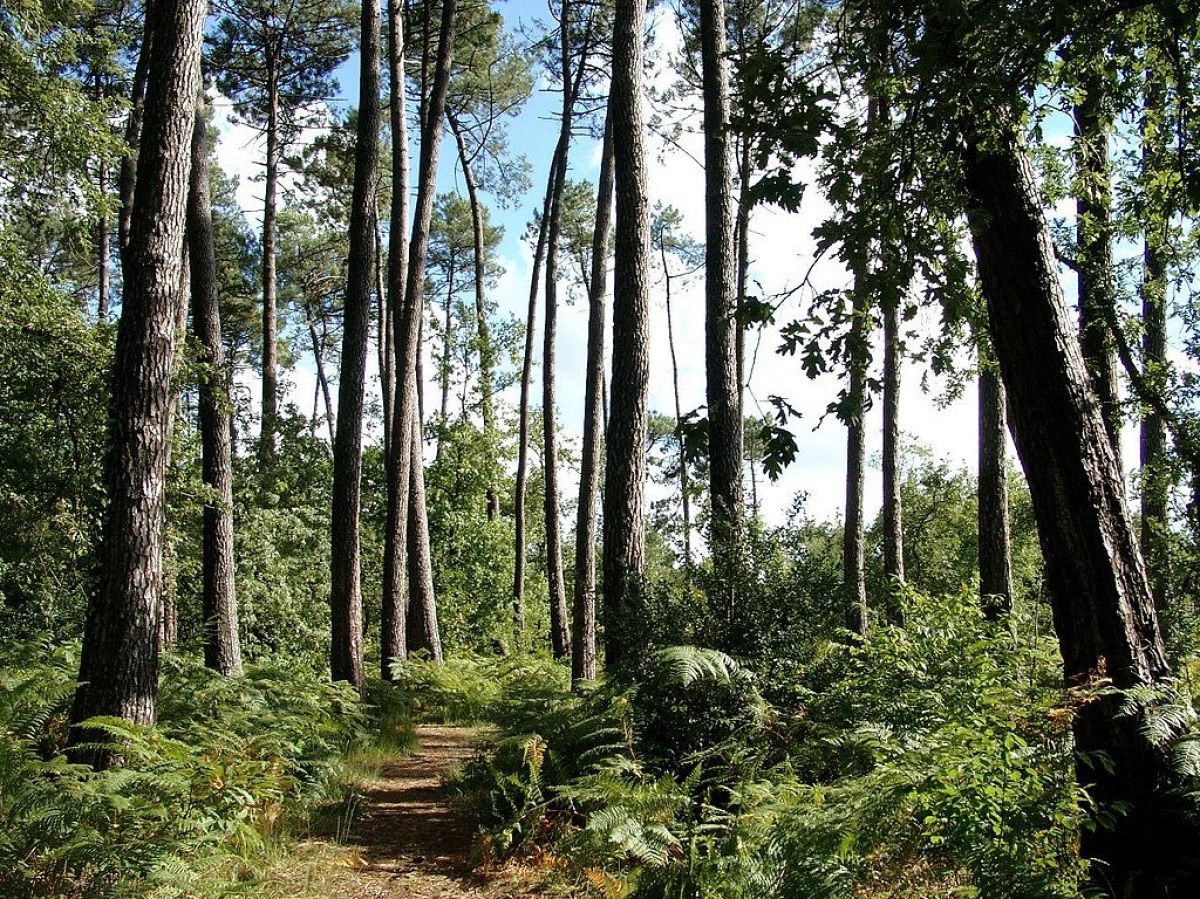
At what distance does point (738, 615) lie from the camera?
617 cm

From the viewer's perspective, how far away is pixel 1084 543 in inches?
159

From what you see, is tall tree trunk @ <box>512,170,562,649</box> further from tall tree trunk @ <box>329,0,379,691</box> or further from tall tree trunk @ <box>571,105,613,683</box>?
tall tree trunk @ <box>329,0,379,691</box>

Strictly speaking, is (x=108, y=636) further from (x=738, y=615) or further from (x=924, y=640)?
(x=924, y=640)

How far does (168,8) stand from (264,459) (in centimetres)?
1351

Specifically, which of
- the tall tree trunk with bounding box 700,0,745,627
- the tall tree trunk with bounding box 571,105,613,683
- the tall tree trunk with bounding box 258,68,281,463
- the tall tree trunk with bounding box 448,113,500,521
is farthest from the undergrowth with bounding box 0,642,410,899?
the tall tree trunk with bounding box 448,113,500,521

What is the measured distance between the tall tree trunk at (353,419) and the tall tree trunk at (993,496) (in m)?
7.56

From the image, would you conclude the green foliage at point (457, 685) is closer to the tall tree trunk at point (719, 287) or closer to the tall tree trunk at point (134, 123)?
the tall tree trunk at point (719, 287)

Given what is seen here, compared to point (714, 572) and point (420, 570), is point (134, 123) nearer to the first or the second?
point (420, 570)

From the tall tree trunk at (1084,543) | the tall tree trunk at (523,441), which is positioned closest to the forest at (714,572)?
the tall tree trunk at (1084,543)

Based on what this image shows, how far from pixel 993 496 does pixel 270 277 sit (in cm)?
1606

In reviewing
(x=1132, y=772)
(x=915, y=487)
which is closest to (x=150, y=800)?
(x=1132, y=772)

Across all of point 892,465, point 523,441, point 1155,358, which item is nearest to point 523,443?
point 523,441

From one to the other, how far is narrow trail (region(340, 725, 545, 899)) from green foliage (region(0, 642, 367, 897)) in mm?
543

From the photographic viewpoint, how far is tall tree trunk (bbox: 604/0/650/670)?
7918 millimetres
